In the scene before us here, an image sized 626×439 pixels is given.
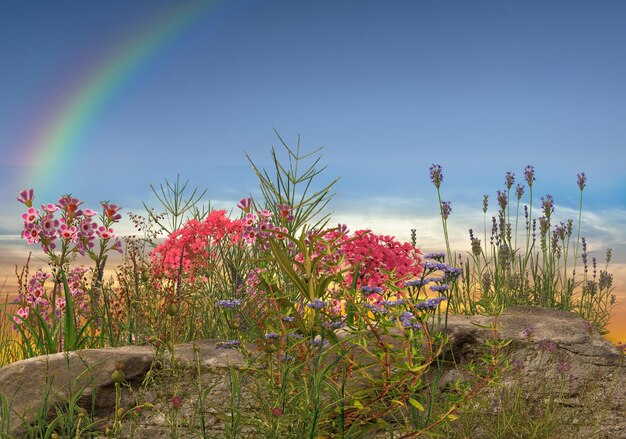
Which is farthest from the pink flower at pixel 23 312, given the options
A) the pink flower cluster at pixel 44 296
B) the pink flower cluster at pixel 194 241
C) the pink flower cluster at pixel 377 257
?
the pink flower cluster at pixel 377 257

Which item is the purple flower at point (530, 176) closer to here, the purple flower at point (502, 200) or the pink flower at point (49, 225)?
the purple flower at point (502, 200)

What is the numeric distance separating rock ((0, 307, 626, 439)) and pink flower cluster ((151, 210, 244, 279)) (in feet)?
4.01

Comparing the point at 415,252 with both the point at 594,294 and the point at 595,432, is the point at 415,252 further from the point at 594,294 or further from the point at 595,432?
the point at 594,294

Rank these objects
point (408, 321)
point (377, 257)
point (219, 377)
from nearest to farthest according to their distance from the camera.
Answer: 1. point (408, 321)
2. point (219, 377)
3. point (377, 257)

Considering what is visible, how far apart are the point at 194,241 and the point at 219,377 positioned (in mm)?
2104

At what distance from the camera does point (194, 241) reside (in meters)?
5.62

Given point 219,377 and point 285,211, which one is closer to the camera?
point 219,377

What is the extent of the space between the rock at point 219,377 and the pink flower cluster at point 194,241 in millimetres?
1222

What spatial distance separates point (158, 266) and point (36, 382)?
1792 mm

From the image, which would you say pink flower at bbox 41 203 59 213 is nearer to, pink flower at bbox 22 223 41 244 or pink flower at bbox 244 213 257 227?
pink flower at bbox 22 223 41 244

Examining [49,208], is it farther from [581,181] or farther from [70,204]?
[581,181]

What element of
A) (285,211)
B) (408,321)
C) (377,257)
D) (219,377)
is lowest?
(219,377)

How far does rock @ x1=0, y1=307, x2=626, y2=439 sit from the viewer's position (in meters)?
3.69

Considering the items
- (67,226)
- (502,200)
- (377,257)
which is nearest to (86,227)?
(67,226)
